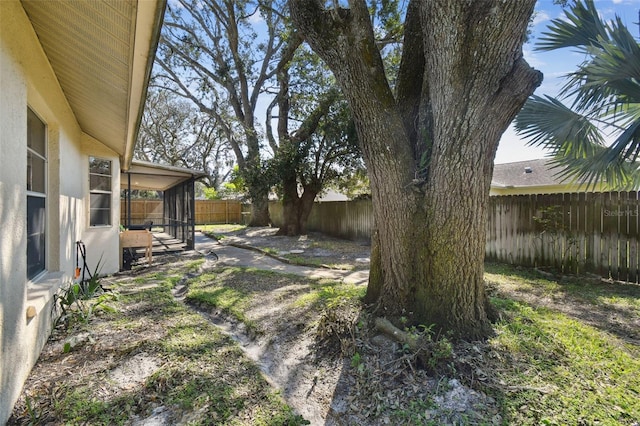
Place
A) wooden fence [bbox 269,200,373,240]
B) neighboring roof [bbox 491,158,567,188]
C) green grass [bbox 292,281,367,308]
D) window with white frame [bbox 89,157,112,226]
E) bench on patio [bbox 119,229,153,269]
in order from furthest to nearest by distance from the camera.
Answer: neighboring roof [bbox 491,158,567,188] < wooden fence [bbox 269,200,373,240] < bench on patio [bbox 119,229,153,269] < window with white frame [bbox 89,157,112,226] < green grass [bbox 292,281,367,308]

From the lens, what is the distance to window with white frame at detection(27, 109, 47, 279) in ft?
11.2

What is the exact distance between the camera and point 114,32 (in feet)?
8.32

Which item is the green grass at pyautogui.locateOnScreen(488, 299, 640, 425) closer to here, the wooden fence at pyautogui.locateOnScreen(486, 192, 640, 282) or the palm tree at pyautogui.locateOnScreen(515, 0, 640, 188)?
the palm tree at pyautogui.locateOnScreen(515, 0, 640, 188)

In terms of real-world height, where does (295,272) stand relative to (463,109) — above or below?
below

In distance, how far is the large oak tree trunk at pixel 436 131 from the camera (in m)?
2.80

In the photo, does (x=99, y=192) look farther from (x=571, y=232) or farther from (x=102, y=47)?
(x=571, y=232)

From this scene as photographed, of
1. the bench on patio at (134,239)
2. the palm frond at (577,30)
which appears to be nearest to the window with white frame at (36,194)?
the bench on patio at (134,239)

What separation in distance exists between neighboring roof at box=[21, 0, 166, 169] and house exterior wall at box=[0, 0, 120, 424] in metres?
0.15

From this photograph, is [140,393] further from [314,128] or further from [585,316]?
[314,128]

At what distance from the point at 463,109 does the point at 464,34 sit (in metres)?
0.64

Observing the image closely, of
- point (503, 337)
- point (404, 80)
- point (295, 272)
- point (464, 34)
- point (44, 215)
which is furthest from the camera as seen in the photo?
point (295, 272)

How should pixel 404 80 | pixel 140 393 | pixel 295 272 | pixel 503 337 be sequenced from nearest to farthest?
pixel 140 393 < pixel 503 337 < pixel 404 80 < pixel 295 272

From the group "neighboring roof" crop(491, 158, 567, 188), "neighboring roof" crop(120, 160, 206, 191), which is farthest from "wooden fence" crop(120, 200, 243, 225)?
"neighboring roof" crop(491, 158, 567, 188)

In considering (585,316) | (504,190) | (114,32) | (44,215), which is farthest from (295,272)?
(504,190)
